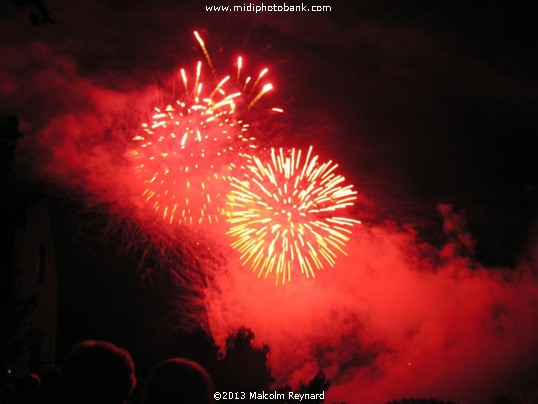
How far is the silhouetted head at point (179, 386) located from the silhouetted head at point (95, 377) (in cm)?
18

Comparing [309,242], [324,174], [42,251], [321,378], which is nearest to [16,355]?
[42,251]

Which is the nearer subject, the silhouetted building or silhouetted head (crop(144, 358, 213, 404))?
silhouetted head (crop(144, 358, 213, 404))

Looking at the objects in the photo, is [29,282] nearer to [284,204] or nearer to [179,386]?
[284,204]

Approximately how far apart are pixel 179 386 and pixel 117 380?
389mm

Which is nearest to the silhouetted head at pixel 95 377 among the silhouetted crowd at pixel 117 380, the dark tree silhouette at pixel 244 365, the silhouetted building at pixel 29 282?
the silhouetted crowd at pixel 117 380

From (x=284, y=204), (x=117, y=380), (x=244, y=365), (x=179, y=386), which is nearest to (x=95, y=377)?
(x=117, y=380)

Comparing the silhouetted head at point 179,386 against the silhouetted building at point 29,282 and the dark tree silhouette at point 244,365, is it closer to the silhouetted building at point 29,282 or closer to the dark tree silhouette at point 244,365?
the silhouetted building at point 29,282

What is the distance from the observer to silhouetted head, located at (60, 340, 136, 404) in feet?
12.0

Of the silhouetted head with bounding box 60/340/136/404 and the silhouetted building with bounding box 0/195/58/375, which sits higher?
the silhouetted building with bounding box 0/195/58/375

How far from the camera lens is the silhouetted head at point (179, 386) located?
3.60 m

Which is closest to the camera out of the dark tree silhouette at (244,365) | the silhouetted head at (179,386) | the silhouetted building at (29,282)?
the silhouetted head at (179,386)

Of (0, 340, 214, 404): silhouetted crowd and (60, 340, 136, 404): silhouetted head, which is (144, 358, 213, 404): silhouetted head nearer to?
(0, 340, 214, 404): silhouetted crowd

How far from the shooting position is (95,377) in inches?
145

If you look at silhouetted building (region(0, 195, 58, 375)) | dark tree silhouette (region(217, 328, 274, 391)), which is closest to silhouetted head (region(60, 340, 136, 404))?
silhouetted building (region(0, 195, 58, 375))
